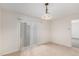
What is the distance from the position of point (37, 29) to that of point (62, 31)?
1643mm

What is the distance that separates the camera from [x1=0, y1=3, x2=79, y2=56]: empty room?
287cm

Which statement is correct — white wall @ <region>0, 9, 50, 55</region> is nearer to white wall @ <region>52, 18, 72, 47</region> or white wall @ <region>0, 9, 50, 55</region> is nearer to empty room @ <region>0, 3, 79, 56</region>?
empty room @ <region>0, 3, 79, 56</region>

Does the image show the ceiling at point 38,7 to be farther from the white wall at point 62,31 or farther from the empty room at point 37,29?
the white wall at point 62,31

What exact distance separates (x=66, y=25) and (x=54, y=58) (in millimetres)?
4101

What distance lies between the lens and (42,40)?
525cm

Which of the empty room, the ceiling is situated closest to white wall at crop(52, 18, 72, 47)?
the empty room

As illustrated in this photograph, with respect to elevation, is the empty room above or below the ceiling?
below

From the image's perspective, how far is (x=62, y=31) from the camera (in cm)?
482

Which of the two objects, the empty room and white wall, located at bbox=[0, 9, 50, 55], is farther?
white wall, located at bbox=[0, 9, 50, 55]

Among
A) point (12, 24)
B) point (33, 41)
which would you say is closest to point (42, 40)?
point (33, 41)

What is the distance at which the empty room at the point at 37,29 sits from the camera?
287cm

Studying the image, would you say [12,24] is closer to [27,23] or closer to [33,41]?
[27,23]

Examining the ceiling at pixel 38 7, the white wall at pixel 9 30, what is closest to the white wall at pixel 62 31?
the ceiling at pixel 38 7

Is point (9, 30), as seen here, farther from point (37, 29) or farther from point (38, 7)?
point (37, 29)
